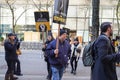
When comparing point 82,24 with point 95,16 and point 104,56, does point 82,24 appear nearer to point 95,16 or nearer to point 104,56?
point 95,16

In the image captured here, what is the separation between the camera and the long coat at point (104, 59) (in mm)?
6570

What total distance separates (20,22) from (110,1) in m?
13.4

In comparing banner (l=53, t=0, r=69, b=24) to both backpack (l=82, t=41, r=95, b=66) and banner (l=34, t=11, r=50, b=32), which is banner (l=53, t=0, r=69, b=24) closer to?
backpack (l=82, t=41, r=95, b=66)

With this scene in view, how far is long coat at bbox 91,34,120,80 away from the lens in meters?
6.57

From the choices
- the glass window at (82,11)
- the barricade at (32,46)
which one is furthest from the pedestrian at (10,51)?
the glass window at (82,11)

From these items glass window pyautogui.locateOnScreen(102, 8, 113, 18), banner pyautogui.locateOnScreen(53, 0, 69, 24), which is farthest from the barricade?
banner pyautogui.locateOnScreen(53, 0, 69, 24)

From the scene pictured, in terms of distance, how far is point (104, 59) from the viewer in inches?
260

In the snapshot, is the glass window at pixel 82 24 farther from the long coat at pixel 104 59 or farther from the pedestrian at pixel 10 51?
the long coat at pixel 104 59

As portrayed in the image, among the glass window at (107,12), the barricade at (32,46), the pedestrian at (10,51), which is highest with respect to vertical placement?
the glass window at (107,12)

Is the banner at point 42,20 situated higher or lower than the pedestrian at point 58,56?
higher

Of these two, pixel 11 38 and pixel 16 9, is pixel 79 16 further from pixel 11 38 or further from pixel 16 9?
pixel 11 38

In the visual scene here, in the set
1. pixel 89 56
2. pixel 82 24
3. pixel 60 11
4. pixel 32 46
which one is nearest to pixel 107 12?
pixel 82 24

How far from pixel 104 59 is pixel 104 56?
5cm

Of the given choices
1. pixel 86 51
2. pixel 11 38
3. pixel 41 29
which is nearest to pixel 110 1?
pixel 41 29
